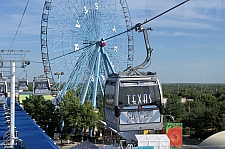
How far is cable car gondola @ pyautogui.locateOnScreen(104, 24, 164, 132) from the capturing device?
7484mm

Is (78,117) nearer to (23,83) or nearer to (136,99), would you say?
(23,83)

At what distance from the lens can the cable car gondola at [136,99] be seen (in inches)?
295

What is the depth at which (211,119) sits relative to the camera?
32.4 metres

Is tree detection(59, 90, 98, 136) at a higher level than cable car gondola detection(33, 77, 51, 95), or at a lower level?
lower

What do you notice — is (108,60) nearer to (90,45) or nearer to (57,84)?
(90,45)

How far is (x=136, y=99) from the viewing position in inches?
303

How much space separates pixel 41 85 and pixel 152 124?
33.1ft

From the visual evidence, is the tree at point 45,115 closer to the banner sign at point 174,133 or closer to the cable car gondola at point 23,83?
the banner sign at point 174,133

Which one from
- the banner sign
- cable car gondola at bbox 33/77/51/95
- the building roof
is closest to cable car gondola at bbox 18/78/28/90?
cable car gondola at bbox 33/77/51/95

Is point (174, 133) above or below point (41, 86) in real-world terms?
below

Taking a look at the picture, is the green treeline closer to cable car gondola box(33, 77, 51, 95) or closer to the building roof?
the building roof

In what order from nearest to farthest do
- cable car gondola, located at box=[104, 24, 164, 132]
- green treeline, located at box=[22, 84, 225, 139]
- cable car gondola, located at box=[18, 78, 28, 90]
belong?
cable car gondola, located at box=[104, 24, 164, 132]
cable car gondola, located at box=[18, 78, 28, 90]
green treeline, located at box=[22, 84, 225, 139]

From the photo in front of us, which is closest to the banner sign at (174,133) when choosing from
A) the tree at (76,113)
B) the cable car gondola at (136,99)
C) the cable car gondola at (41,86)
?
the tree at (76,113)

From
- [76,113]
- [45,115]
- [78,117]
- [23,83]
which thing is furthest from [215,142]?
[45,115]
